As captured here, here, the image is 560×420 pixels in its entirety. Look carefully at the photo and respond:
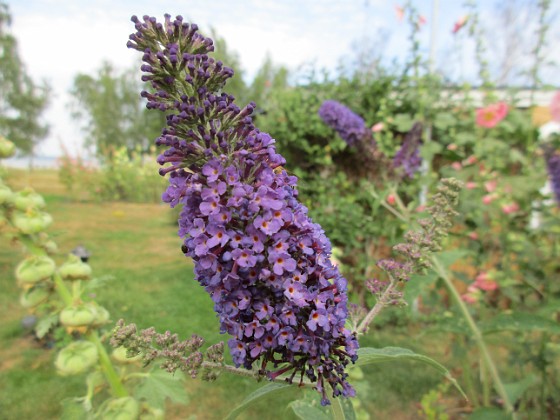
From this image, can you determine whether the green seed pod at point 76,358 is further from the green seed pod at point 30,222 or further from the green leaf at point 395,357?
the green leaf at point 395,357

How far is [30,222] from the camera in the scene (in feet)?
5.12

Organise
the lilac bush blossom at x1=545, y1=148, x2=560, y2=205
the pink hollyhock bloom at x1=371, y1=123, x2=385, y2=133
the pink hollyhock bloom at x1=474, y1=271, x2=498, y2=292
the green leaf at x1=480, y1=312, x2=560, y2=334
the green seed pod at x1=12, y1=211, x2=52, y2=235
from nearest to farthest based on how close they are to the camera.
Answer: the green seed pod at x1=12, y1=211, x2=52, y2=235 → the green leaf at x1=480, y1=312, x2=560, y2=334 → the lilac bush blossom at x1=545, y1=148, x2=560, y2=205 → the pink hollyhock bloom at x1=474, y1=271, x2=498, y2=292 → the pink hollyhock bloom at x1=371, y1=123, x2=385, y2=133

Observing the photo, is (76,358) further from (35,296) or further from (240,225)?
(240,225)

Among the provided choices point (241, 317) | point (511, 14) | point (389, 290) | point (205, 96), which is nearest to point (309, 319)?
point (241, 317)

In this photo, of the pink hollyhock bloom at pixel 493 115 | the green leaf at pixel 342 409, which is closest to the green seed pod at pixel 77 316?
the green leaf at pixel 342 409

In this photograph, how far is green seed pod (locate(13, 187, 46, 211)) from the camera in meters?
1.58

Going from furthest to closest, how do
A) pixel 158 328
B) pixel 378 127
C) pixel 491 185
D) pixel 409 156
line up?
1. pixel 378 127
2. pixel 158 328
3. pixel 491 185
4. pixel 409 156

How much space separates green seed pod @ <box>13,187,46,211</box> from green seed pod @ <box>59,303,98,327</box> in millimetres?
416

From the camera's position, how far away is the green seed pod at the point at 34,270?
152 cm

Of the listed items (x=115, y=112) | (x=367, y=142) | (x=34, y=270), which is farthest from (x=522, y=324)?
(x=115, y=112)

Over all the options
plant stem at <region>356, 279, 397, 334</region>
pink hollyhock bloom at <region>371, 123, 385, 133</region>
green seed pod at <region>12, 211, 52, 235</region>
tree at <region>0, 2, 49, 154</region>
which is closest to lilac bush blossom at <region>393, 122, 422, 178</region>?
pink hollyhock bloom at <region>371, 123, 385, 133</region>

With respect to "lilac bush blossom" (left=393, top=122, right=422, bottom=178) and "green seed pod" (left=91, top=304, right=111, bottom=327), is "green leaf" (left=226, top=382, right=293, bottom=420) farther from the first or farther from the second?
"lilac bush blossom" (left=393, top=122, right=422, bottom=178)

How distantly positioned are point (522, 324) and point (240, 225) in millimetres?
1536

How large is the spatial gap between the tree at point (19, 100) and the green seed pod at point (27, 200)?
816 inches
